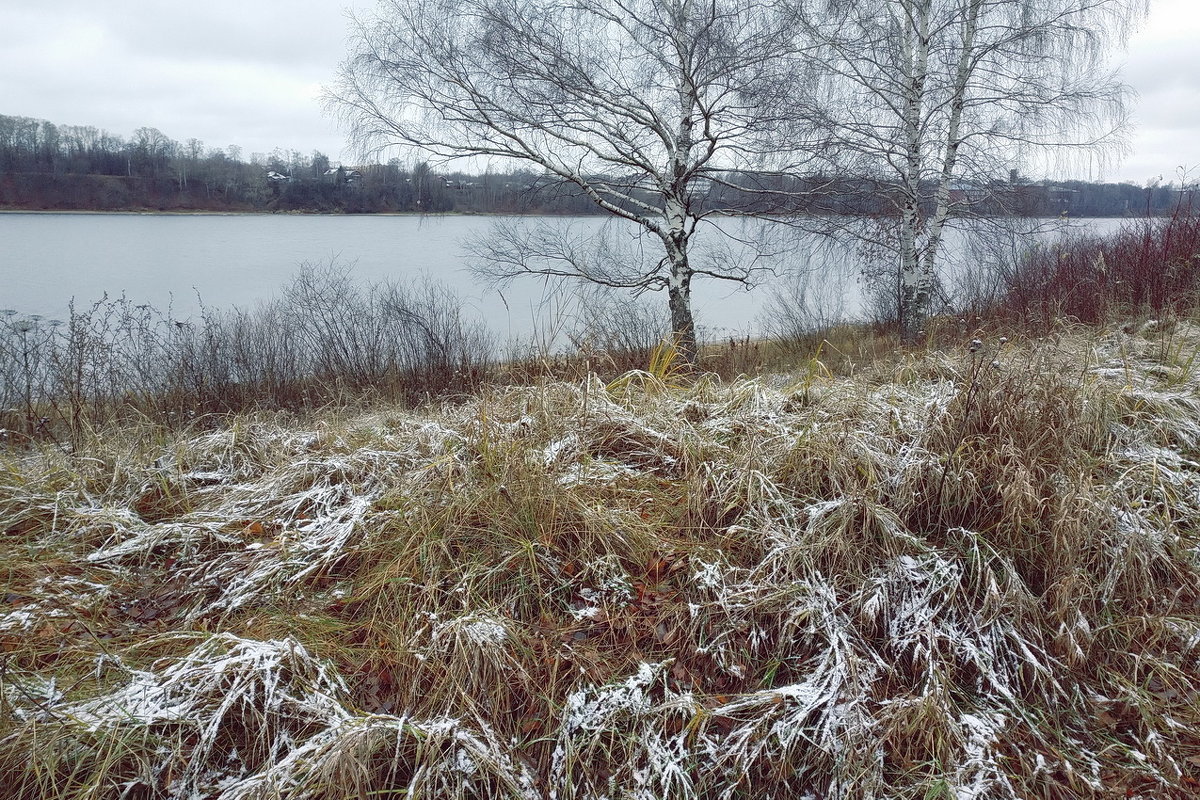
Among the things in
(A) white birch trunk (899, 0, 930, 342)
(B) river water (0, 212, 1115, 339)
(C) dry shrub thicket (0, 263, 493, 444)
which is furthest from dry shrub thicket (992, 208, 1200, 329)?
(C) dry shrub thicket (0, 263, 493, 444)

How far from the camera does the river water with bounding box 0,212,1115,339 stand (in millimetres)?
12477

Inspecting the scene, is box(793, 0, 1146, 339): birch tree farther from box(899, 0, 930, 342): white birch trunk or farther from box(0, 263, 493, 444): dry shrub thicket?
box(0, 263, 493, 444): dry shrub thicket

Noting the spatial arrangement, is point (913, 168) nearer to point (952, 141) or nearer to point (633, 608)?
point (952, 141)

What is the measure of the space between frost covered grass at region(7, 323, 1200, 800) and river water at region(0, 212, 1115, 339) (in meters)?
3.56

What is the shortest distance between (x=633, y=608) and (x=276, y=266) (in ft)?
65.1

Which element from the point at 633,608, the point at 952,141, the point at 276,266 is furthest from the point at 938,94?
the point at 276,266

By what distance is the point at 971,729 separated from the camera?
7.07 ft

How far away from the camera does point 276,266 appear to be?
1950cm

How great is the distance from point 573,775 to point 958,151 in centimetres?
988

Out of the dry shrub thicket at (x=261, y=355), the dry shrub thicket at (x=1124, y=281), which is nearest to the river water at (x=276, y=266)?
the dry shrub thicket at (x=261, y=355)

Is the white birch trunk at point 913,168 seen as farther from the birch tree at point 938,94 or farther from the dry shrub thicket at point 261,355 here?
the dry shrub thicket at point 261,355

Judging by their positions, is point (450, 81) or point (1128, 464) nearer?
point (1128, 464)

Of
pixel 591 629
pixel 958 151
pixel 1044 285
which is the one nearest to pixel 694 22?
pixel 958 151

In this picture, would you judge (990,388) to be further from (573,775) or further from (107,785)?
(107,785)
